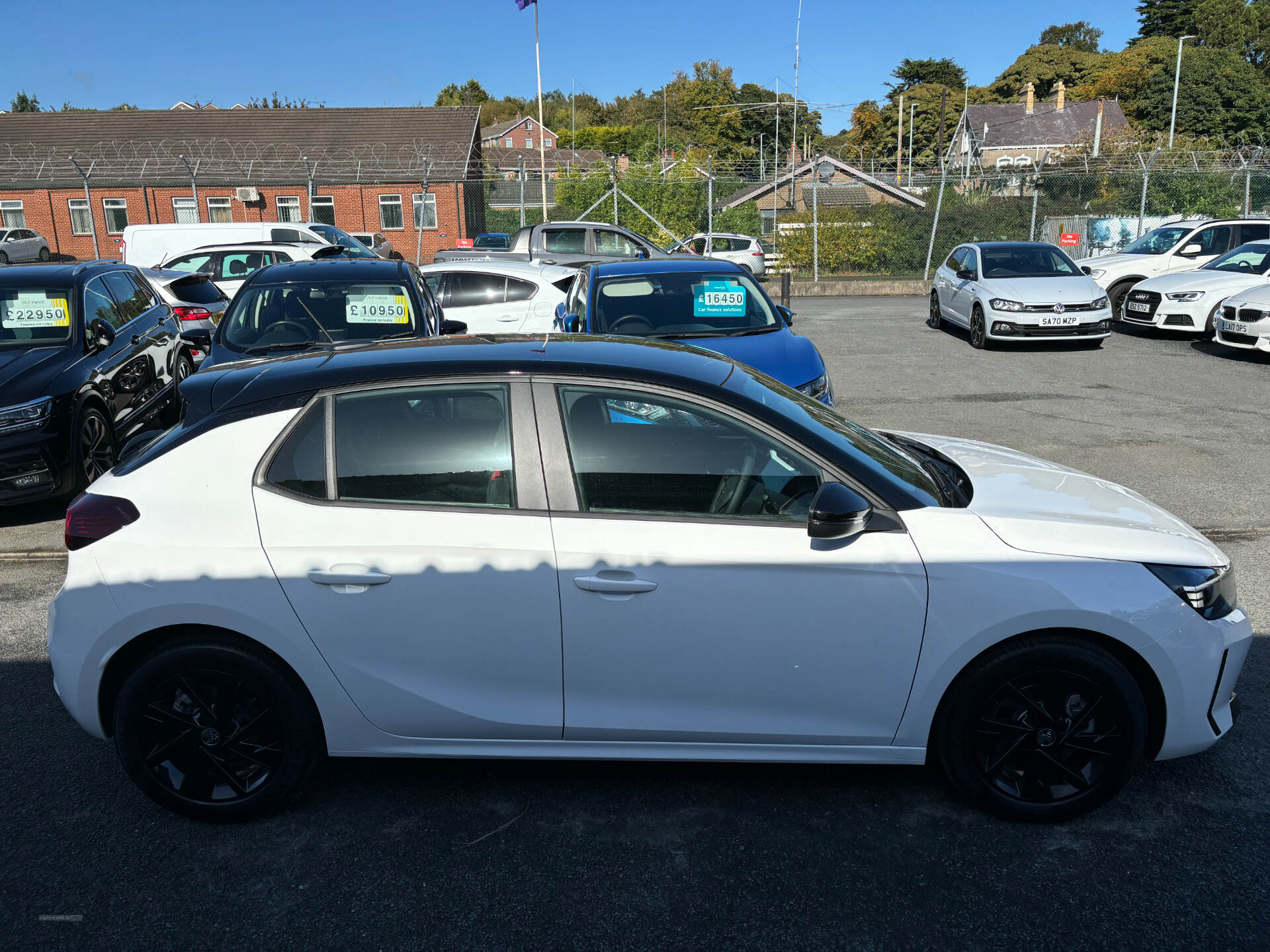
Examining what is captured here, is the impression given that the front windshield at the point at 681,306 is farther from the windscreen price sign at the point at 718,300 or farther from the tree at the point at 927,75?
the tree at the point at 927,75

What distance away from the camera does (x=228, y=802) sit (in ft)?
11.3

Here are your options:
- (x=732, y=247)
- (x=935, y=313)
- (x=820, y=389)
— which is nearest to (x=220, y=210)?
(x=732, y=247)

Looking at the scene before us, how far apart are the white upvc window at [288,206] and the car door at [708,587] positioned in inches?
1609

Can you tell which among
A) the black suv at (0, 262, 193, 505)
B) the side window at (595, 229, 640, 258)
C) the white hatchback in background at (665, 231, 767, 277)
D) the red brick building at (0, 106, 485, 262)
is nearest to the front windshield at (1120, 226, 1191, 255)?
the side window at (595, 229, 640, 258)

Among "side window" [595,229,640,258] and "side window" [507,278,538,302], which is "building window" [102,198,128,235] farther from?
"side window" [507,278,538,302]

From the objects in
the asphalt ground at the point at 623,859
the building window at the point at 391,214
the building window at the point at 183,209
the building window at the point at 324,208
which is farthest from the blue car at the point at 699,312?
the building window at the point at 183,209

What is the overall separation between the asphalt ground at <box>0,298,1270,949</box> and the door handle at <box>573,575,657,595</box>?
2.82 feet

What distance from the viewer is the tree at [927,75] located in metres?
104

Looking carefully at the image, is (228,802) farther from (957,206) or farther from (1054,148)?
(1054,148)

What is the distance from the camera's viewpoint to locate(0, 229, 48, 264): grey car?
32094mm

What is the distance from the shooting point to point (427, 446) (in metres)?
3.34

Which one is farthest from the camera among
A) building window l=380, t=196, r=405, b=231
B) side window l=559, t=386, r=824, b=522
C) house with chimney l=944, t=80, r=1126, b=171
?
house with chimney l=944, t=80, r=1126, b=171

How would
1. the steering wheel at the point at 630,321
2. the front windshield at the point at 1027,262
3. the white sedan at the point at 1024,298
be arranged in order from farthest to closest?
1. the front windshield at the point at 1027,262
2. the white sedan at the point at 1024,298
3. the steering wheel at the point at 630,321

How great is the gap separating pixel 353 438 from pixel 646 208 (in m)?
25.2
